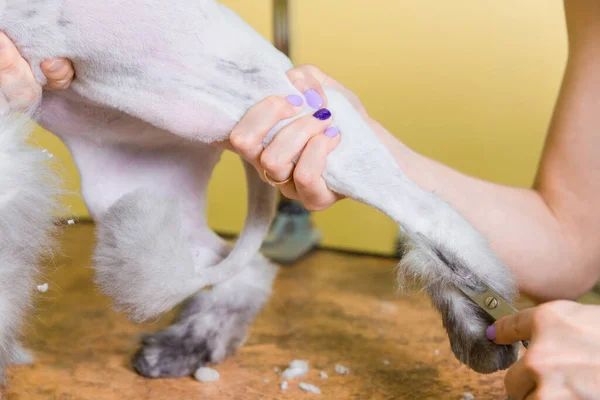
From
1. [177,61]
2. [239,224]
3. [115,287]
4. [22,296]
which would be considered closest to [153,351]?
[115,287]

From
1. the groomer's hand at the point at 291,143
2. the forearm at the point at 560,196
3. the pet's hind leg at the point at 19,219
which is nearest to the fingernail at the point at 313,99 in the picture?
the groomer's hand at the point at 291,143

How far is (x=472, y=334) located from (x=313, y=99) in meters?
0.31

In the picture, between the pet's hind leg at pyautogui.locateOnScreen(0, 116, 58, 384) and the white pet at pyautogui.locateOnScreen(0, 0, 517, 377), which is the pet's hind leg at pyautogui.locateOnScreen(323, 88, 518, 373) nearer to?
the white pet at pyautogui.locateOnScreen(0, 0, 517, 377)

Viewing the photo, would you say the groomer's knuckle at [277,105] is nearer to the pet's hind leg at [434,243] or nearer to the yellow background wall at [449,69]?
the pet's hind leg at [434,243]

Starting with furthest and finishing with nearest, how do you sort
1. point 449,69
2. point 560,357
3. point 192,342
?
point 449,69, point 192,342, point 560,357

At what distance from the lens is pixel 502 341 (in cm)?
70

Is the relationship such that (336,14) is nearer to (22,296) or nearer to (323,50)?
(323,50)

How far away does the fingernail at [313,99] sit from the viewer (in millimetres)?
779

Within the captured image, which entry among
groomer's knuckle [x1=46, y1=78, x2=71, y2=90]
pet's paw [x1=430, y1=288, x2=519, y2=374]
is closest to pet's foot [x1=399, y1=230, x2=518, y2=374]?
pet's paw [x1=430, y1=288, x2=519, y2=374]

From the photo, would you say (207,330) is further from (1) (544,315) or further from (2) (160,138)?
(1) (544,315)

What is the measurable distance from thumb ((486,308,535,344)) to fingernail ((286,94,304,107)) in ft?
1.05

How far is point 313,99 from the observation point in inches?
30.7

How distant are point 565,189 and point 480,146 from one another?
0.67m

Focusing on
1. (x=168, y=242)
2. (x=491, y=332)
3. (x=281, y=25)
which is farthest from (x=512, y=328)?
(x=281, y=25)
